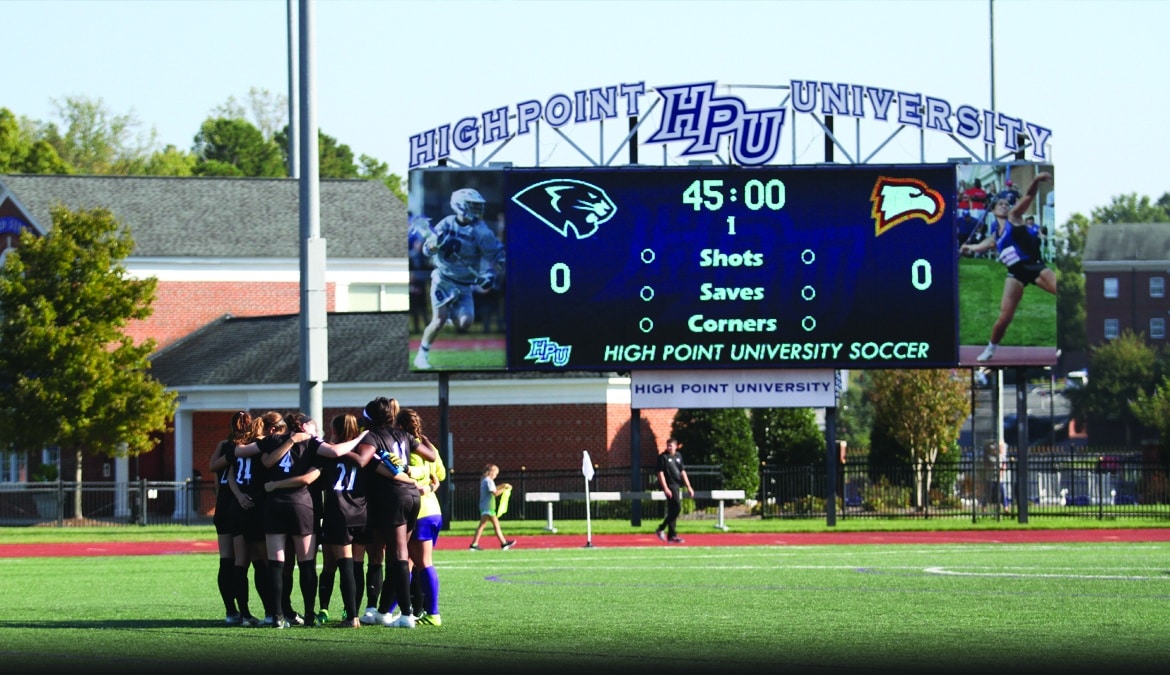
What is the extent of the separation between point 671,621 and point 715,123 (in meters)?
→ 21.4

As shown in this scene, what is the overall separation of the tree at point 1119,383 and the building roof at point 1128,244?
14597 millimetres

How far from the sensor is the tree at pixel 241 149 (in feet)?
295

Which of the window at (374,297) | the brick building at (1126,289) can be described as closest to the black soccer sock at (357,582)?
the window at (374,297)

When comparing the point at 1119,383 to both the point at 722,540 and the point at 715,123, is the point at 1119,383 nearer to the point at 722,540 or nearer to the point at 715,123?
the point at 715,123

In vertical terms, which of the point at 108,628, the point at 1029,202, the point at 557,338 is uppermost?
the point at 1029,202

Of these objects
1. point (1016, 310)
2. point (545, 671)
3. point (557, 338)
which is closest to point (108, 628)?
point (545, 671)

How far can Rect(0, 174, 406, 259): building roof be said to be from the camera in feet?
164

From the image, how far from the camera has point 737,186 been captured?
3456 centimetres

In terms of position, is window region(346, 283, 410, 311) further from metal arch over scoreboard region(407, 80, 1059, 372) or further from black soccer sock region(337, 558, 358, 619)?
black soccer sock region(337, 558, 358, 619)

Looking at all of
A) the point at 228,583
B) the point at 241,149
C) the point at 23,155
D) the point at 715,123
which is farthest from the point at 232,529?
the point at 241,149

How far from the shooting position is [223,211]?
52.2m

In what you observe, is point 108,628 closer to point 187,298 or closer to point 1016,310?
point 1016,310

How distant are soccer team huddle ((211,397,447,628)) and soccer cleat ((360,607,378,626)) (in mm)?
16

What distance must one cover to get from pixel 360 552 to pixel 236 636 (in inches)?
52.0
